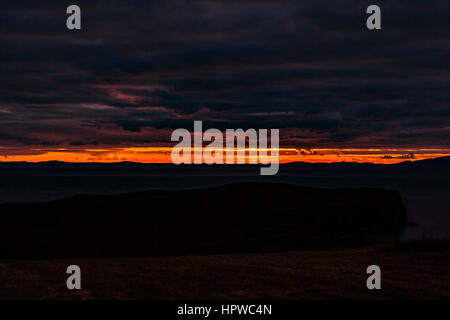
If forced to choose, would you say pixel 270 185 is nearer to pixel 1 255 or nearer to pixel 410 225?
pixel 410 225

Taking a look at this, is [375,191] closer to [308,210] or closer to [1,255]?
[308,210]

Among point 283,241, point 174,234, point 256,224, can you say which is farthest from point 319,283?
point 256,224

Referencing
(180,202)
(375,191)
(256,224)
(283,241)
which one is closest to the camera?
(283,241)

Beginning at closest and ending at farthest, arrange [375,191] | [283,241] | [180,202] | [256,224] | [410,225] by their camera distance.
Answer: [283,241]
[256,224]
[180,202]
[410,225]
[375,191]

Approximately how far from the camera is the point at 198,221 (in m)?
47.8

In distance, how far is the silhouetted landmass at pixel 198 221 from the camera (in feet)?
117

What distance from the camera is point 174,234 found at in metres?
41.5

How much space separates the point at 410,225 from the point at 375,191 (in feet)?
29.9

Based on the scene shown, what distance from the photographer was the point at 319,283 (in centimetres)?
1443

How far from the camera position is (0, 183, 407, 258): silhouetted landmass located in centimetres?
3581
